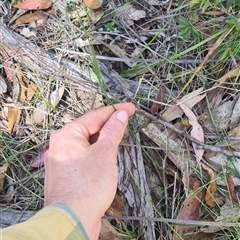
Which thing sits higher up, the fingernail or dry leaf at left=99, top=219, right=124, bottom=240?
the fingernail

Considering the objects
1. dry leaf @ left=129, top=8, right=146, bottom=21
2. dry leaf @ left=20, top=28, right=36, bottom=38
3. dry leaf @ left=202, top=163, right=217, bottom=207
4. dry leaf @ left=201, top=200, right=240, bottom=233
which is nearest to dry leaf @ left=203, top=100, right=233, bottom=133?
dry leaf @ left=202, top=163, right=217, bottom=207

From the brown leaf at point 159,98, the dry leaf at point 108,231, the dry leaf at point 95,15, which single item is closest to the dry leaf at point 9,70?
the dry leaf at point 95,15

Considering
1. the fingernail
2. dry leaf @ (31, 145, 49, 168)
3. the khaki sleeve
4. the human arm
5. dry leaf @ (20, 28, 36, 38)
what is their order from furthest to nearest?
dry leaf @ (20, 28, 36, 38) < dry leaf @ (31, 145, 49, 168) < the fingernail < the human arm < the khaki sleeve

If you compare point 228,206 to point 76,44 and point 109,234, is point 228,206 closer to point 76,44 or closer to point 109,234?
point 109,234

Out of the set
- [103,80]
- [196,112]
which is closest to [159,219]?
[196,112]

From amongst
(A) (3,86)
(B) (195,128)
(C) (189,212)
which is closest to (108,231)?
(C) (189,212)

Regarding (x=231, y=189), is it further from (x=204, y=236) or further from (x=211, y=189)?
(x=204, y=236)

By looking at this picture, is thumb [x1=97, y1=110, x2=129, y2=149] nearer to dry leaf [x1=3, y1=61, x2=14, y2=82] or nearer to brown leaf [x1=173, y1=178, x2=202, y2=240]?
brown leaf [x1=173, y1=178, x2=202, y2=240]
